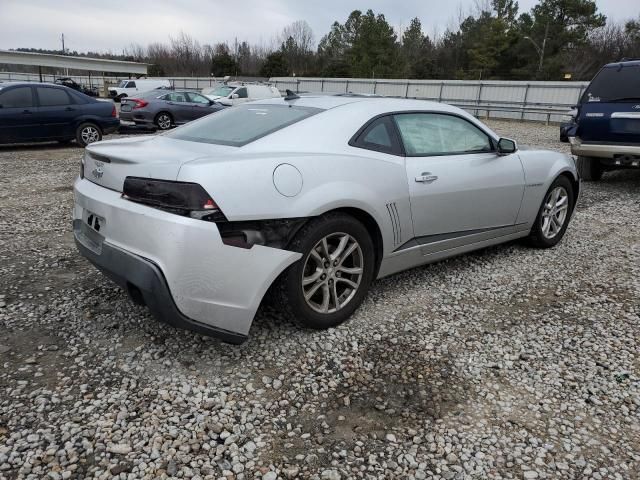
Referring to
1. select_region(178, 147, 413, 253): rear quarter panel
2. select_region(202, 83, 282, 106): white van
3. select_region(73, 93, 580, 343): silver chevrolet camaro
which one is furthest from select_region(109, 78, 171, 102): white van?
select_region(178, 147, 413, 253): rear quarter panel

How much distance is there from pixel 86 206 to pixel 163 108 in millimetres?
13211

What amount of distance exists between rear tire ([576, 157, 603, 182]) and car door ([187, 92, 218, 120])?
1106cm

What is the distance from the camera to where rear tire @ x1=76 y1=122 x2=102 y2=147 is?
11531 millimetres

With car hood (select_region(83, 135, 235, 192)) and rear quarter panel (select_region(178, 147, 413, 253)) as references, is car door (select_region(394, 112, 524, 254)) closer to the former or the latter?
rear quarter panel (select_region(178, 147, 413, 253))

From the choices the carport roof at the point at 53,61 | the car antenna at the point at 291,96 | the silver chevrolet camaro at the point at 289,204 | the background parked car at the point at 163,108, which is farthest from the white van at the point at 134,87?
the silver chevrolet camaro at the point at 289,204

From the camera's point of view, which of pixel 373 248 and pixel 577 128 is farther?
pixel 577 128

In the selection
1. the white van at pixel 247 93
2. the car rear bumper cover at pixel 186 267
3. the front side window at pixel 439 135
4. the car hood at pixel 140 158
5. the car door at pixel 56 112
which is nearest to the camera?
the car rear bumper cover at pixel 186 267

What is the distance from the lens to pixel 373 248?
3.47 metres

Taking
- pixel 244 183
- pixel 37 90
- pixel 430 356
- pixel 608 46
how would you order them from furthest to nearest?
1. pixel 608 46
2. pixel 37 90
3. pixel 430 356
4. pixel 244 183

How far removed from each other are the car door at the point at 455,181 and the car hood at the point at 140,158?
1400 mm

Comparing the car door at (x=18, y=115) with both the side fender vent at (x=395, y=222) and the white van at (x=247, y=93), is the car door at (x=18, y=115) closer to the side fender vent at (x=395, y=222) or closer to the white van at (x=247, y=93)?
the white van at (x=247, y=93)

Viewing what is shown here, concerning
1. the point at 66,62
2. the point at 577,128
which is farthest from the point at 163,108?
the point at 66,62

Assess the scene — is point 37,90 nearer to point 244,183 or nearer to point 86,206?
point 86,206

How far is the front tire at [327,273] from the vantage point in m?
3.01
